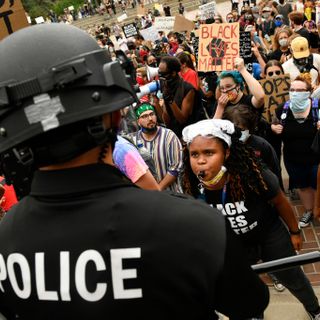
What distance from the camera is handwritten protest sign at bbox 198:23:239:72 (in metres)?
6.16

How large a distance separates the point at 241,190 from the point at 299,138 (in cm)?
200

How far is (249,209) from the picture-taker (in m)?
2.91

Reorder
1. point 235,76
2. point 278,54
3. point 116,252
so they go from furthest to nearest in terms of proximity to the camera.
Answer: point 278,54, point 235,76, point 116,252

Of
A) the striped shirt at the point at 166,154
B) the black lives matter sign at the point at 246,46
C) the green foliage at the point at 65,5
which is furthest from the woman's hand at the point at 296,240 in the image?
the green foliage at the point at 65,5

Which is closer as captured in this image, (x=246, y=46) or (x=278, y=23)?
(x=246, y=46)

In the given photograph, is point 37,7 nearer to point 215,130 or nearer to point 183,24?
point 183,24

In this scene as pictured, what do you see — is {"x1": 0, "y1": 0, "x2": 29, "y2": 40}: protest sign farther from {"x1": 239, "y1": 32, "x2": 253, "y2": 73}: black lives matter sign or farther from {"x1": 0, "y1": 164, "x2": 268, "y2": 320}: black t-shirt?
{"x1": 0, "y1": 164, "x2": 268, "y2": 320}: black t-shirt

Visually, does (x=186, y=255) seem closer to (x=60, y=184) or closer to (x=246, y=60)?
(x=60, y=184)

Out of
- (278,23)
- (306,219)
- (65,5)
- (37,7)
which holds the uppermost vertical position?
(37,7)

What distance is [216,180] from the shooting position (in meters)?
2.80

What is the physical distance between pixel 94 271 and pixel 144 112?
3.39 metres

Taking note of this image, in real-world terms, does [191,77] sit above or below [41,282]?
below

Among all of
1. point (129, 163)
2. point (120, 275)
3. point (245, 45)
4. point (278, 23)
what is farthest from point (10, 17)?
point (278, 23)

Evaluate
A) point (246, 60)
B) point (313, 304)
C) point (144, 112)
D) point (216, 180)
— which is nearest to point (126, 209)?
point (216, 180)
